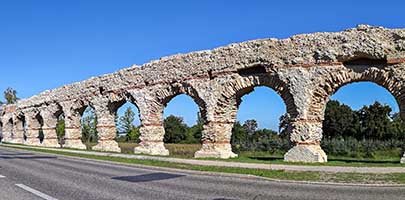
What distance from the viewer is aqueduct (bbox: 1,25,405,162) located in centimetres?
1706

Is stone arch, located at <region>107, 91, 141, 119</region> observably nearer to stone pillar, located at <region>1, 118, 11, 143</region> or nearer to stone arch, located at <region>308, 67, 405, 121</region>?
stone arch, located at <region>308, 67, 405, 121</region>

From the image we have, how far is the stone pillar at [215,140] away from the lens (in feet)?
68.2

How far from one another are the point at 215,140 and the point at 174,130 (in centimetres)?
4681

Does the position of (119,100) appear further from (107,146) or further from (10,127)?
(10,127)

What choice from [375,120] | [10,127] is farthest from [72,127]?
[375,120]

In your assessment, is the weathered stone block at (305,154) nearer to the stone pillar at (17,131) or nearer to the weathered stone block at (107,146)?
the weathered stone block at (107,146)

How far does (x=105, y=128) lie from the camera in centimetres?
2925

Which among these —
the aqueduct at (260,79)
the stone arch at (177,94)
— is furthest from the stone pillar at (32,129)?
the stone arch at (177,94)

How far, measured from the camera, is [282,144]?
31.1 meters

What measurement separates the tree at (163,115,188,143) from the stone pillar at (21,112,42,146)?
2501 centimetres

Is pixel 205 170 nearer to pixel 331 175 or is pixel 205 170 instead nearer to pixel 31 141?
pixel 331 175

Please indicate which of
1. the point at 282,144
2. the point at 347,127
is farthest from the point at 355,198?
the point at 347,127

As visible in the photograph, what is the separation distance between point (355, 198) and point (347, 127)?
5019 centimetres

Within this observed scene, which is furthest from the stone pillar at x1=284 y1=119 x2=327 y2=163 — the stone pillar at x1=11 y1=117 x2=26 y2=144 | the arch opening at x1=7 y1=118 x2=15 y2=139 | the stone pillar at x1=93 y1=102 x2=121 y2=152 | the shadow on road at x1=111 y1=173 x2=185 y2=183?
the arch opening at x1=7 y1=118 x2=15 y2=139
